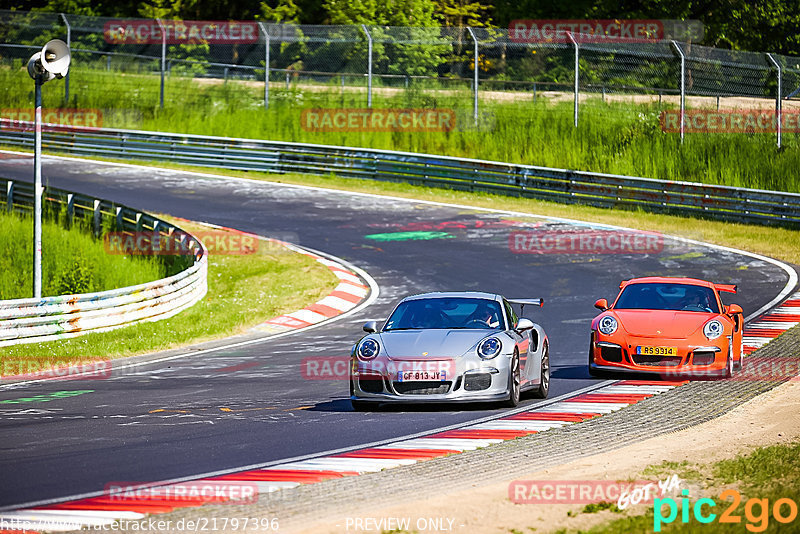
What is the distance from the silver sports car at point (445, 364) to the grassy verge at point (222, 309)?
645 cm

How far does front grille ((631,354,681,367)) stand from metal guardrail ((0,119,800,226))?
49.2 ft

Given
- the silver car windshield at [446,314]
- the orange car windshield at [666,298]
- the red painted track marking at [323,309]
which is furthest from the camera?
the red painted track marking at [323,309]

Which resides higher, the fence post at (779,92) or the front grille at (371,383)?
the fence post at (779,92)

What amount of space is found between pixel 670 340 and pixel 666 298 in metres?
1.48

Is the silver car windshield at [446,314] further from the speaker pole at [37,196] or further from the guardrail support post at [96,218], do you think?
the guardrail support post at [96,218]

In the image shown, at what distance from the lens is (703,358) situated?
1358 cm

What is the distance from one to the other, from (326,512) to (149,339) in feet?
37.0

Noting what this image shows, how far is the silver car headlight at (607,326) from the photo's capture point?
13.9 metres

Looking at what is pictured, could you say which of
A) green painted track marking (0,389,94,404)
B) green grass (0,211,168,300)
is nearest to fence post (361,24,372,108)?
green grass (0,211,168,300)

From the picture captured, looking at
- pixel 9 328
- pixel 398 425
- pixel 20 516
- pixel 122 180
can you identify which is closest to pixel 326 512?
pixel 20 516

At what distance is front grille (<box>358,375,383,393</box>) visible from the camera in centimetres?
1142

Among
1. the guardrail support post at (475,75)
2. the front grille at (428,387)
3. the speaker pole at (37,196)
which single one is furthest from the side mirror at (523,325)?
the guardrail support post at (475,75)

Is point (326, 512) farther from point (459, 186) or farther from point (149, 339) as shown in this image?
point (459, 186)

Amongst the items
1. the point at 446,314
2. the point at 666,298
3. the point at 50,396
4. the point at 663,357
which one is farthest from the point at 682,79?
the point at 50,396
